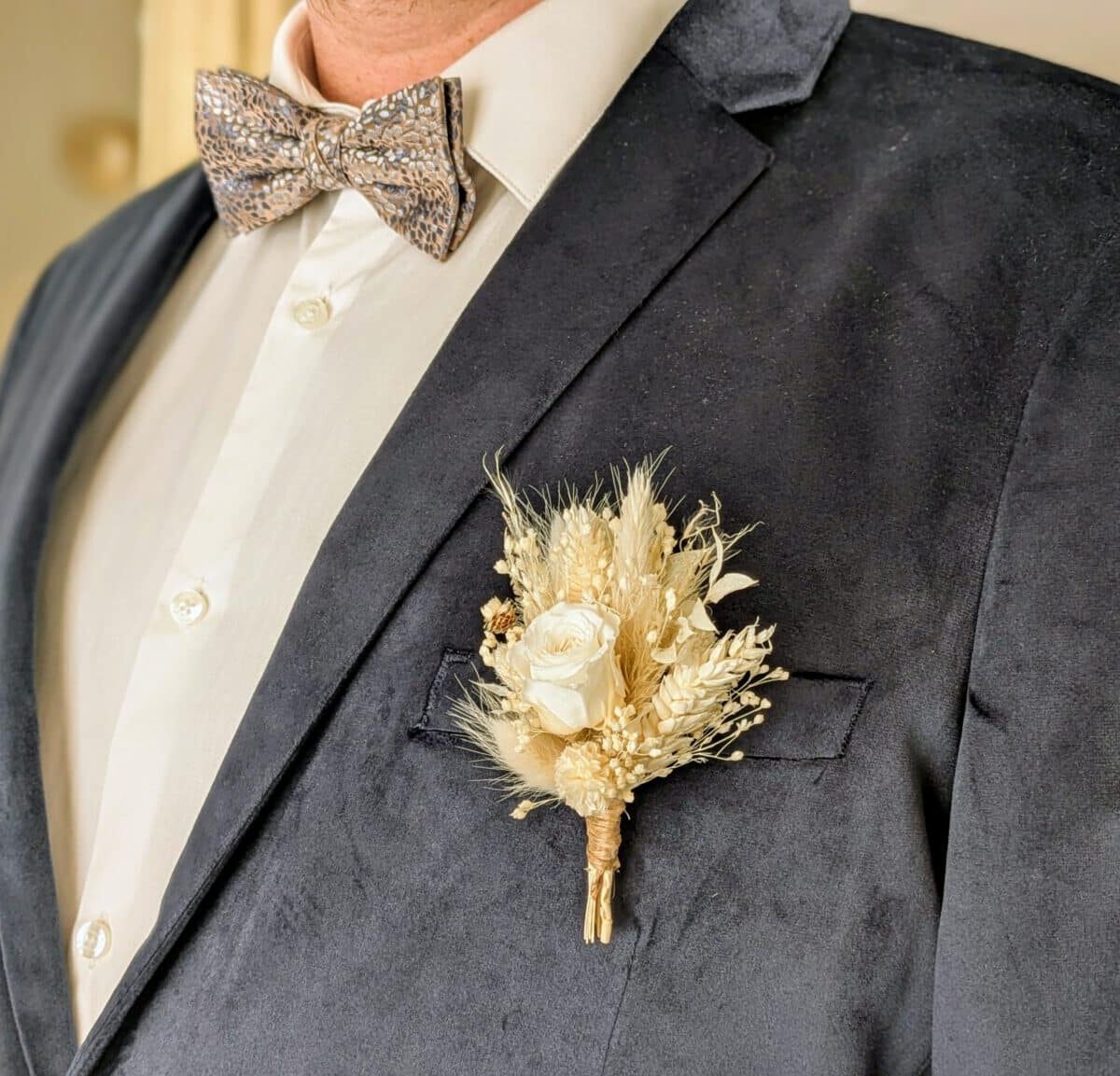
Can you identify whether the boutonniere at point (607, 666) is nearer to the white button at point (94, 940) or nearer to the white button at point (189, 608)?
the white button at point (189, 608)

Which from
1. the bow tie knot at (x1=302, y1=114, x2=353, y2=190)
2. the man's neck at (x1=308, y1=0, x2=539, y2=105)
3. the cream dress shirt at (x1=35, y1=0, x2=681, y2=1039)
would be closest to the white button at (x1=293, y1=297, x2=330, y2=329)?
the cream dress shirt at (x1=35, y1=0, x2=681, y2=1039)

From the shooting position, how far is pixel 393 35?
39.8 inches

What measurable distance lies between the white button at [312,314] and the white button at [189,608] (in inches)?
9.7

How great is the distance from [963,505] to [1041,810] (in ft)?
0.67

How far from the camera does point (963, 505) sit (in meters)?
0.79

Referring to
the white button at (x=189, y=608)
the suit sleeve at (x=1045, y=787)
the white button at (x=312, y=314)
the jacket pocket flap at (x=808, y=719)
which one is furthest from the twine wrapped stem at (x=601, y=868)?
the white button at (x=312, y=314)

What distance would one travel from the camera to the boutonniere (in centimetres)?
67

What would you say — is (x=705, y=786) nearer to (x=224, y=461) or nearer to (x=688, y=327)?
(x=688, y=327)

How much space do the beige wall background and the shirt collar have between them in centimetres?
144

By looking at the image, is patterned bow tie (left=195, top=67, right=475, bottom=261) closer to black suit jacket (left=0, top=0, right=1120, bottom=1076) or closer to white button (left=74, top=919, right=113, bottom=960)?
black suit jacket (left=0, top=0, right=1120, bottom=1076)

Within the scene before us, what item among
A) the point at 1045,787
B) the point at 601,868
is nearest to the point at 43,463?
the point at 601,868

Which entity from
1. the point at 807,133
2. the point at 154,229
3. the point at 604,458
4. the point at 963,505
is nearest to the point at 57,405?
the point at 154,229

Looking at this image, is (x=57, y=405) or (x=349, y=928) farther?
(x=57, y=405)

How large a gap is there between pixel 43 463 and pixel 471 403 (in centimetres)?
53
